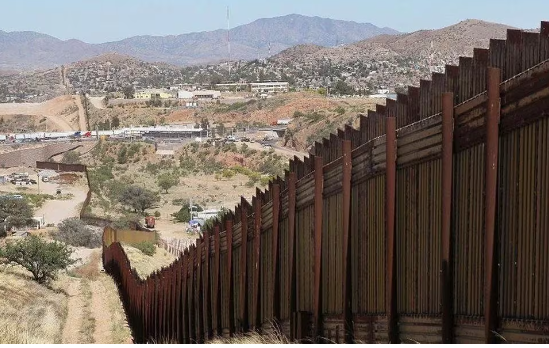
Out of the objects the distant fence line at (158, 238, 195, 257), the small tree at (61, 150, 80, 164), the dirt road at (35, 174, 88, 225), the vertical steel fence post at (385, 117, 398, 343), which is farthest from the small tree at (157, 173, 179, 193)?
the vertical steel fence post at (385, 117, 398, 343)

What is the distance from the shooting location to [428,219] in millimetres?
5422

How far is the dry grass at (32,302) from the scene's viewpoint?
15312 mm

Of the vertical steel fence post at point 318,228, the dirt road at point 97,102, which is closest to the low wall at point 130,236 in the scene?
the vertical steel fence post at point 318,228

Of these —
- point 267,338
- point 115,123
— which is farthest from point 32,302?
point 115,123

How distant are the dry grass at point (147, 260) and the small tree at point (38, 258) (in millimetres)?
3693

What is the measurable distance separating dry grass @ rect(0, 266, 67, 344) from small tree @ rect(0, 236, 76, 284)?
1.03 ft

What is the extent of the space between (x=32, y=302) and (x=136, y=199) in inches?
1465

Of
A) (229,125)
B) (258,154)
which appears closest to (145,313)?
(258,154)

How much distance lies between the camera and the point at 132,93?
16012cm

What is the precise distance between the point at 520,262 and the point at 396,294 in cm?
129

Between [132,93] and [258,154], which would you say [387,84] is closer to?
[132,93]

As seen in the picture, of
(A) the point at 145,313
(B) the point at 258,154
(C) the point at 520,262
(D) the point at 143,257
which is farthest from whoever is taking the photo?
(B) the point at 258,154

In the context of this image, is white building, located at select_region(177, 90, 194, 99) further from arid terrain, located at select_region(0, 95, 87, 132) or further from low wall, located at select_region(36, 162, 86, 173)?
low wall, located at select_region(36, 162, 86, 173)

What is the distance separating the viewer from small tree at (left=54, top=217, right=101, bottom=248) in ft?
129
